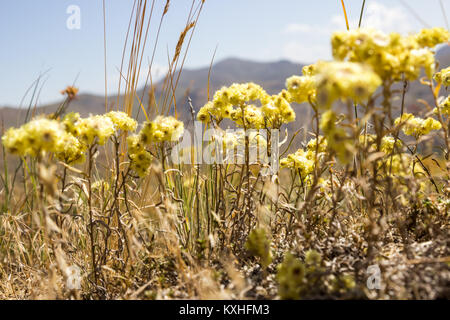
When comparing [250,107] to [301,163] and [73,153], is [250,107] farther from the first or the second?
[73,153]

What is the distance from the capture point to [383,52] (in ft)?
3.99

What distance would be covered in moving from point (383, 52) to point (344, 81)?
27 cm

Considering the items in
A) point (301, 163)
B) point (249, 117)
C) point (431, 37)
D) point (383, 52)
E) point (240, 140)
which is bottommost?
point (301, 163)

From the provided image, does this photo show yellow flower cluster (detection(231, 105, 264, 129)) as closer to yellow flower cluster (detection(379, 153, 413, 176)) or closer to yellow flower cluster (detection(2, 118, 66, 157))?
yellow flower cluster (detection(379, 153, 413, 176))

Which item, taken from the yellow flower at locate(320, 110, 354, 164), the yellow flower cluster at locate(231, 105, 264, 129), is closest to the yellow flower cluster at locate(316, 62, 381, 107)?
the yellow flower at locate(320, 110, 354, 164)

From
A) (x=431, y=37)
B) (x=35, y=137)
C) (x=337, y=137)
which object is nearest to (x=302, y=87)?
(x=337, y=137)

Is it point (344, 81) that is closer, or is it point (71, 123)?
point (344, 81)

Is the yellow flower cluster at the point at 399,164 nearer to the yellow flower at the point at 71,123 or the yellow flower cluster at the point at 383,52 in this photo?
the yellow flower cluster at the point at 383,52

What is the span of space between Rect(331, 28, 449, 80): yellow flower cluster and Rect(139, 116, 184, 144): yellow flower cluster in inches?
31.7

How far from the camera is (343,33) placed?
1291 mm

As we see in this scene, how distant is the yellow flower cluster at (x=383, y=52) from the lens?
1216 mm
